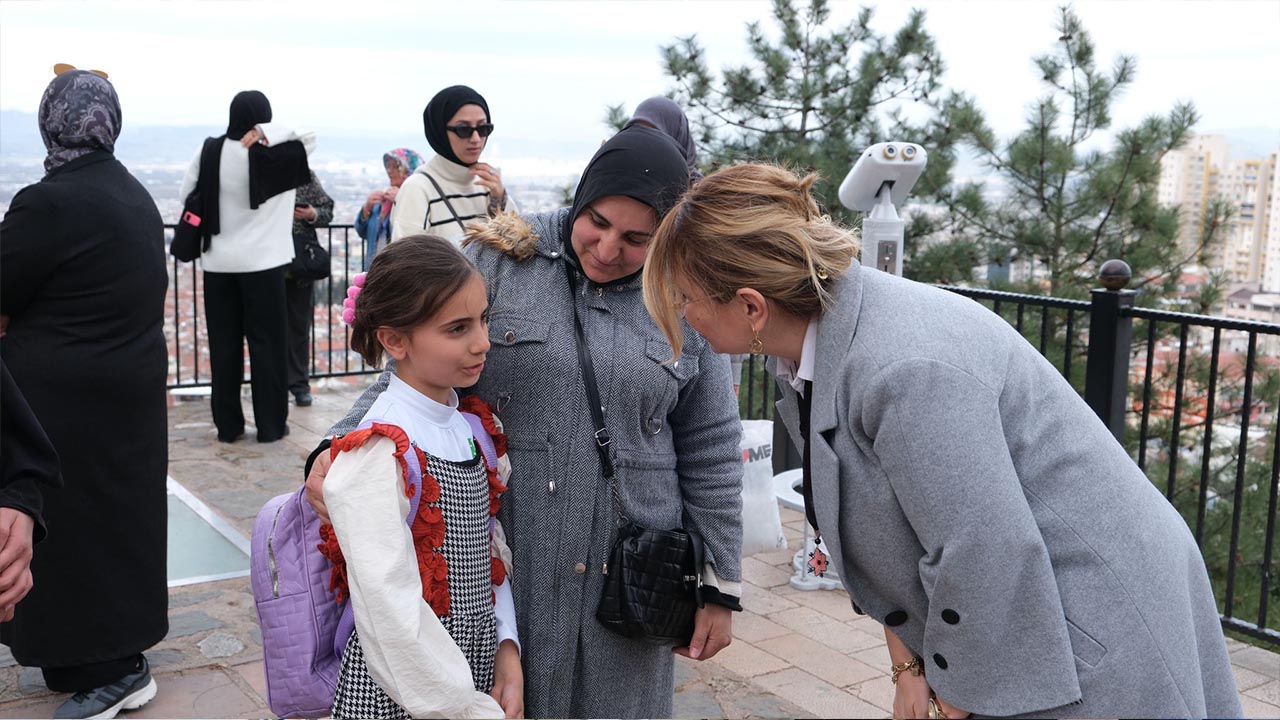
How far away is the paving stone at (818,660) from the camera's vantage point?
414cm

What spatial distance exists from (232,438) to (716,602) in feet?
18.7

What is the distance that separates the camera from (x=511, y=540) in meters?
2.39

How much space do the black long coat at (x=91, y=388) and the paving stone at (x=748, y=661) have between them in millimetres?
1982

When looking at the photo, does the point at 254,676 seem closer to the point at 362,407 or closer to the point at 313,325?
the point at 362,407

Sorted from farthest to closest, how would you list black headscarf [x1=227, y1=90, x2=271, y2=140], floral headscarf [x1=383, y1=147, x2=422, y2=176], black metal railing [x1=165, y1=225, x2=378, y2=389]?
black metal railing [x1=165, y1=225, x2=378, y2=389], floral headscarf [x1=383, y1=147, x2=422, y2=176], black headscarf [x1=227, y1=90, x2=271, y2=140]

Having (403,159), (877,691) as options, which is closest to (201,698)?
(877,691)

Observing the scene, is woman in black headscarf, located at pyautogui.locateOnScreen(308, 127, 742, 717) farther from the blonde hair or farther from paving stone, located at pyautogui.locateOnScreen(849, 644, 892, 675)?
paving stone, located at pyautogui.locateOnScreen(849, 644, 892, 675)

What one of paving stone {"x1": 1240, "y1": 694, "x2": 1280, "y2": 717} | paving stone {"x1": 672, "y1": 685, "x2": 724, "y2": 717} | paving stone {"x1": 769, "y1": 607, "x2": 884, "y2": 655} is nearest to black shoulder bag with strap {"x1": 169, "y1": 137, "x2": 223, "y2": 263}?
paving stone {"x1": 769, "y1": 607, "x2": 884, "y2": 655}

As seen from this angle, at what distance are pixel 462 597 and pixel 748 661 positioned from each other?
2300 millimetres

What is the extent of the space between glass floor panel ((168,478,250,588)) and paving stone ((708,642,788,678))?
218cm

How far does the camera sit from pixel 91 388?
11.3 ft

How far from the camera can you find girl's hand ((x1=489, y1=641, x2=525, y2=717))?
2281 mm

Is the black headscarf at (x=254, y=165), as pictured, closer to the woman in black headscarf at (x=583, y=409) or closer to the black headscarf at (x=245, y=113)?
the black headscarf at (x=245, y=113)

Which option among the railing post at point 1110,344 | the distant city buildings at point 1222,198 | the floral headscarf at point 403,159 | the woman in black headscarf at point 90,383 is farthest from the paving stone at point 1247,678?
the floral headscarf at point 403,159
